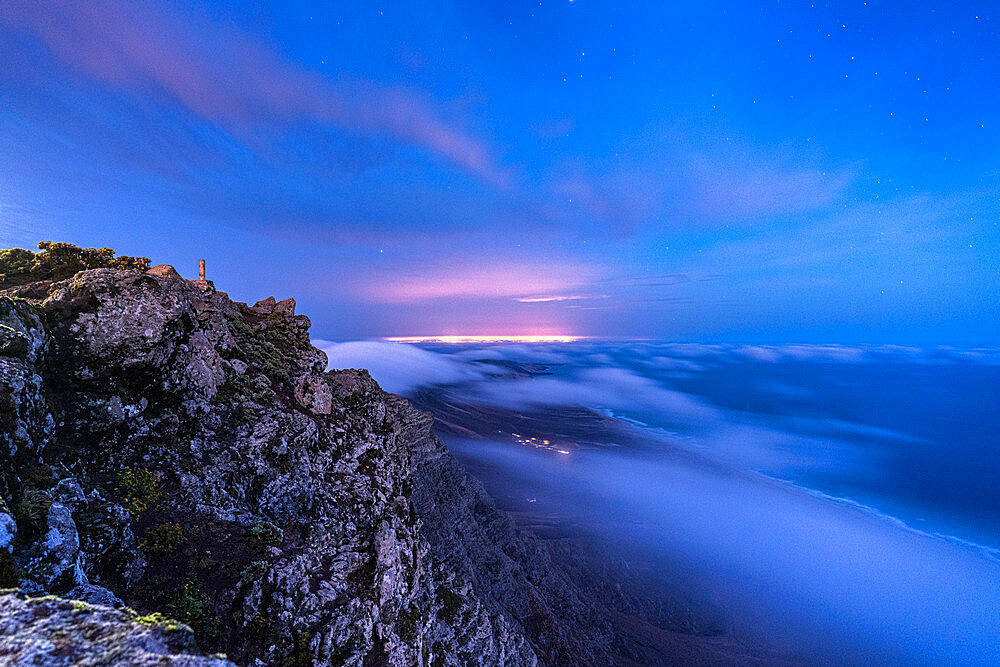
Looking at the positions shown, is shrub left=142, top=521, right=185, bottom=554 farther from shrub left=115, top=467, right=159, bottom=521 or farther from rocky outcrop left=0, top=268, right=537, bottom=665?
shrub left=115, top=467, right=159, bottom=521

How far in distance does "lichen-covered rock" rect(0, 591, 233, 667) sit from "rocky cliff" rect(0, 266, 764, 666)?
0.03m

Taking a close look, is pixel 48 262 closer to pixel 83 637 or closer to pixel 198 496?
pixel 198 496

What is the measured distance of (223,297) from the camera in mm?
19953

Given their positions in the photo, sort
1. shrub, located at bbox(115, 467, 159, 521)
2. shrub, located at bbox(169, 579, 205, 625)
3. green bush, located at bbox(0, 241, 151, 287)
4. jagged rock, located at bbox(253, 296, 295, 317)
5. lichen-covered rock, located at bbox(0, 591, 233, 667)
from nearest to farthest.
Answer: lichen-covered rock, located at bbox(0, 591, 233, 667) < shrub, located at bbox(169, 579, 205, 625) < shrub, located at bbox(115, 467, 159, 521) < green bush, located at bbox(0, 241, 151, 287) < jagged rock, located at bbox(253, 296, 295, 317)

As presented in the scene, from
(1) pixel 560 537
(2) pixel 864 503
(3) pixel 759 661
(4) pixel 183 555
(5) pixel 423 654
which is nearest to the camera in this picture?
(4) pixel 183 555

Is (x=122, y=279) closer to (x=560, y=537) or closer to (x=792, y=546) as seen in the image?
(x=560, y=537)

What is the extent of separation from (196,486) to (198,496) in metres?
0.35

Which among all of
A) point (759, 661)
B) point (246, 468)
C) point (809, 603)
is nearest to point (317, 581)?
point (246, 468)

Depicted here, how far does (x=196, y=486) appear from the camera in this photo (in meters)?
11.9

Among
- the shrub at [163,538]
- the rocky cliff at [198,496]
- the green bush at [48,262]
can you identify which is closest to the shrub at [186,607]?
the rocky cliff at [198,496]

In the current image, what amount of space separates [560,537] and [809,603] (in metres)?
57.3

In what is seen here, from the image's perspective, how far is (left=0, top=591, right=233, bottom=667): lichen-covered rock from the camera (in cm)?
466

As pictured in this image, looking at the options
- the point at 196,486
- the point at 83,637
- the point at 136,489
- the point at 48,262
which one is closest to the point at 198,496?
the point at 196,486

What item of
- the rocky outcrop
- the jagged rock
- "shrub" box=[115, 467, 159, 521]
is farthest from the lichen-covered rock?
the jagged rock
